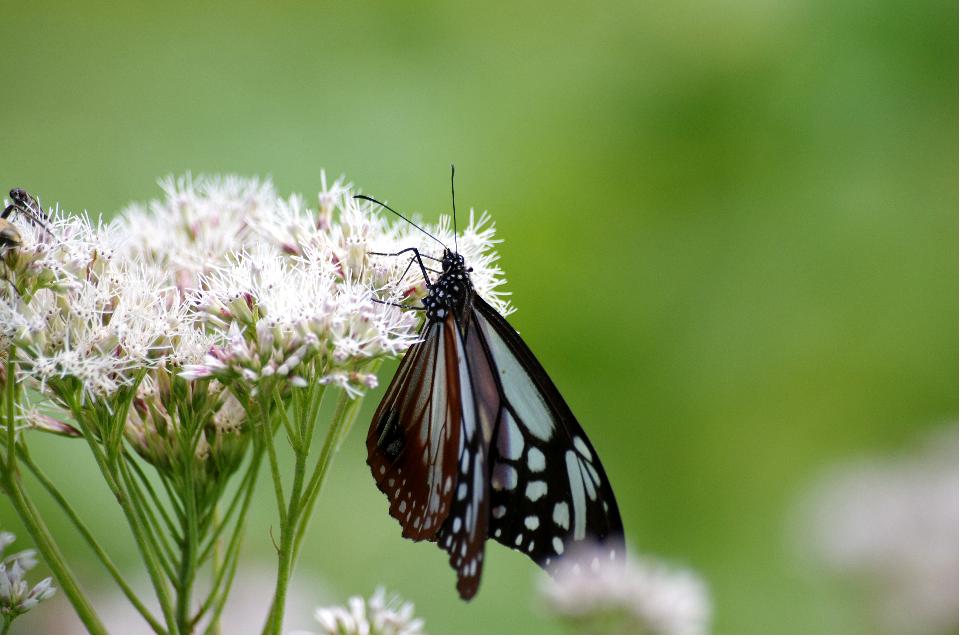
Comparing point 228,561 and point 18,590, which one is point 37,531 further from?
point 228,561

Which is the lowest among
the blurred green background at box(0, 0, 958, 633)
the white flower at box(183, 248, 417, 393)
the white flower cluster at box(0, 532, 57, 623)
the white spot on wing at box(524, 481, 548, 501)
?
the white flower cluster at box(0, 532, 57, 623)

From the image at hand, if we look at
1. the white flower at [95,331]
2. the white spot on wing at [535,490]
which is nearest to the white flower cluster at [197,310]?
the white flower at [95,331]

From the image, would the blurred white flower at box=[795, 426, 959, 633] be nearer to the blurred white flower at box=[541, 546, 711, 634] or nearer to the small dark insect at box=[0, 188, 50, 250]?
the blurred white flower at box=[541, 546, 711, 634]

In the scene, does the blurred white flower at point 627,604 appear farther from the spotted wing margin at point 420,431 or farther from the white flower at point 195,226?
the white flower at point 195,226

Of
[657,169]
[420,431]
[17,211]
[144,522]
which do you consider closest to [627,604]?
[420,431]

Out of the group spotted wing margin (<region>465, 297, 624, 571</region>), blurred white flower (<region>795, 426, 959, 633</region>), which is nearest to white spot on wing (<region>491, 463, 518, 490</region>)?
spotted wing margin (<region>465, 297, 624, 571</region>)

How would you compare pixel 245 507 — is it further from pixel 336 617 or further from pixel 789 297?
pixel 789 297
